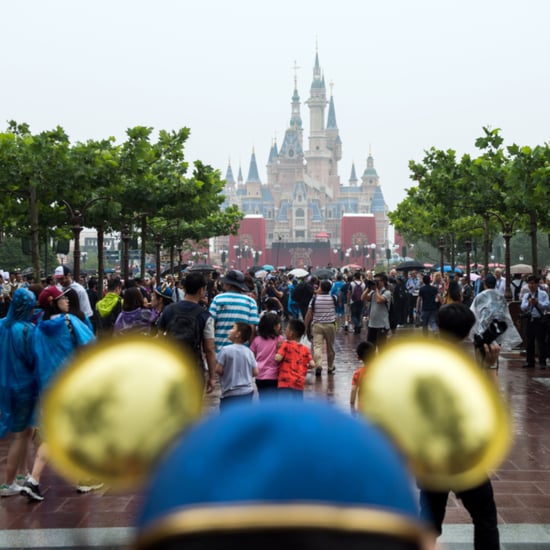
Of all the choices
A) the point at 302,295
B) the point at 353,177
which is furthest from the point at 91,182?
the point at 353,177

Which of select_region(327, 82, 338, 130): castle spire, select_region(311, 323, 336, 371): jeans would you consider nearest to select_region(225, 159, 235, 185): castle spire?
select_region(327, 82, 338, 130): castle spire

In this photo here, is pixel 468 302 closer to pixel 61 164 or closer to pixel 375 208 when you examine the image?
pixel 61 164

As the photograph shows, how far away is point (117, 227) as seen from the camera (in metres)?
23.6

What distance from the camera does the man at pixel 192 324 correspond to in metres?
6.15

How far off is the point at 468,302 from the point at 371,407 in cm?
1809

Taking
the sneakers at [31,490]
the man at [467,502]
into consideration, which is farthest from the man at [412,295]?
the man at [467,502]

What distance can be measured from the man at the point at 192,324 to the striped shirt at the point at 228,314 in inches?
21.4

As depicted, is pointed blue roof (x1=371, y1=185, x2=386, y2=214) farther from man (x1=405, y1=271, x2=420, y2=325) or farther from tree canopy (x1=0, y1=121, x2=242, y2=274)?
tree canopy (x1=0, y1=121, x2=242, y2=274)

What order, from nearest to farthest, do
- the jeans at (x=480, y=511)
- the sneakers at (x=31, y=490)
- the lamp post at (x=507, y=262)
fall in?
the jeans at (x=480, y=511) → the sneakers at (x=31, y=490) → the lamp post at (x=507, y=262)

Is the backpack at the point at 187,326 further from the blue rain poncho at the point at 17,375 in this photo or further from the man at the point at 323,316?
the man at the point at 323,316

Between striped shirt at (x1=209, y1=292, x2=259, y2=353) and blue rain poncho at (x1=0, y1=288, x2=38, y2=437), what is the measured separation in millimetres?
1562

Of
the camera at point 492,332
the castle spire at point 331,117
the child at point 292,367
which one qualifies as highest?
the castle spire at point 331,117

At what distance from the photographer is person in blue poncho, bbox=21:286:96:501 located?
18.8 ft

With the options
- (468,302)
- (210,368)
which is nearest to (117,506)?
(210,368)
